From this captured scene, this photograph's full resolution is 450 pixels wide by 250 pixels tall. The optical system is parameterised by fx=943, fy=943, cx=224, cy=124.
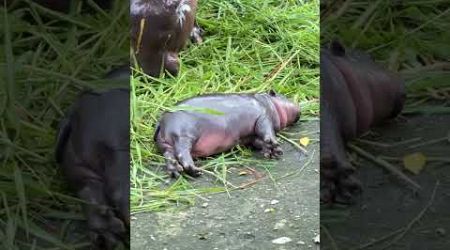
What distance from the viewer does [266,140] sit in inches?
74.7

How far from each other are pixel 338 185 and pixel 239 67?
121 centimetres

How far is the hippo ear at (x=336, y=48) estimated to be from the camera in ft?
2.89

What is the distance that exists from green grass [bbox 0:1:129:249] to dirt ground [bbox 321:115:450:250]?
10.7 inches

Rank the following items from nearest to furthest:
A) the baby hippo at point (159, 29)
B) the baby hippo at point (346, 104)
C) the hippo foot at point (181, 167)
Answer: the baby hippo at point (346, 104), the hippo foot at point (181, 167), the baby hippo at point (159, 29)

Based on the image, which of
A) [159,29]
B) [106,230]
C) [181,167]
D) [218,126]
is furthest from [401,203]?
[159,29]

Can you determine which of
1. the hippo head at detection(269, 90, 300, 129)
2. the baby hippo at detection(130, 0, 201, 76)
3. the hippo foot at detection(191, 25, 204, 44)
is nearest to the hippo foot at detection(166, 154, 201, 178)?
the hippo head at detection(269, 90, 300, 129)

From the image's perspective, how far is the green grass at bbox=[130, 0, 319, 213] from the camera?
187 cm

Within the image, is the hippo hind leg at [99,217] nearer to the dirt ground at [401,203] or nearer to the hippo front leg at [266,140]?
the dirt ground at [401,203]

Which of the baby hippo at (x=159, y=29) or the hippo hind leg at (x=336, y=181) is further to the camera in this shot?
the baby hippo at (x=159, y=29)

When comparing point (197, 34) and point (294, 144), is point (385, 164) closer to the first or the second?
point (294, 144)

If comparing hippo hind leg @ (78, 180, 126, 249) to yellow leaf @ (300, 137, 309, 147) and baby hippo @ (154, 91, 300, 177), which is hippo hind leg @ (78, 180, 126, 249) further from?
yellow leaf @ (300, 137, 309, 147)

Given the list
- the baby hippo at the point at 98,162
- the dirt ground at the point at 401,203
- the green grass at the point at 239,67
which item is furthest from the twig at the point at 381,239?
the green grass at the point at 239,67

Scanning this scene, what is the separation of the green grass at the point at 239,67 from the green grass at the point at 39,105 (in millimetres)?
780

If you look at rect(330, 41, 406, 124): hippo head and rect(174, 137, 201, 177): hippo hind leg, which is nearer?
rect(330, 41, 406, 124): hippo head
